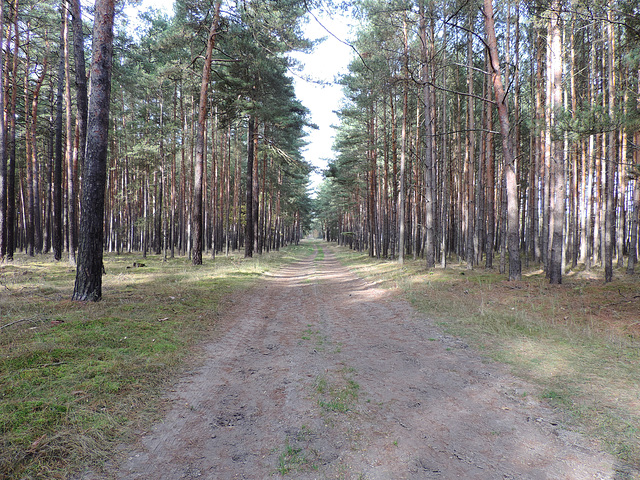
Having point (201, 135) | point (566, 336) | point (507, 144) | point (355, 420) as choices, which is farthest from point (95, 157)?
point (507, 144)

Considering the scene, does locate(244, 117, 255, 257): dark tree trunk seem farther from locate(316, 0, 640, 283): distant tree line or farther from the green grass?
the green grass

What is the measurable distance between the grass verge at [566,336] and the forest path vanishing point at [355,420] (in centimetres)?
37

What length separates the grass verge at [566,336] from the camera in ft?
10.9

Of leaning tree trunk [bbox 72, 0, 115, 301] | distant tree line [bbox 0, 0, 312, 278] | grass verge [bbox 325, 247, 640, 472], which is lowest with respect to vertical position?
grass verge [bbox 325, 247, 640, 472]

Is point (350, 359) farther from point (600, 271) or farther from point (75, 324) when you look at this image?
point (600, 271)

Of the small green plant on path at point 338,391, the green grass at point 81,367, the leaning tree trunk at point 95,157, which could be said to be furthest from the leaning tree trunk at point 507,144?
the leaning tree trunk at point 95,157

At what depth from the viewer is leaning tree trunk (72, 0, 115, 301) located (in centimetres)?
679

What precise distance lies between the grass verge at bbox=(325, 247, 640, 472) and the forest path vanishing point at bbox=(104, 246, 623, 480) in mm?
374

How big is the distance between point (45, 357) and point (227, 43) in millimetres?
18012

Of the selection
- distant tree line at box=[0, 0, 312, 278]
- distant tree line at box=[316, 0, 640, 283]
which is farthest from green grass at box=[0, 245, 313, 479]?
distant tree line at box=[0, 0, 312, 278]

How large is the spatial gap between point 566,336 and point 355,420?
5.15 meters

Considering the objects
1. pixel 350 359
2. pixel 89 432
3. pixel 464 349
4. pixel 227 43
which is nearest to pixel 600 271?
pixel 464 349

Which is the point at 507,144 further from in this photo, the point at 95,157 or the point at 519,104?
the point at 95,157

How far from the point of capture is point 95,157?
683cm
